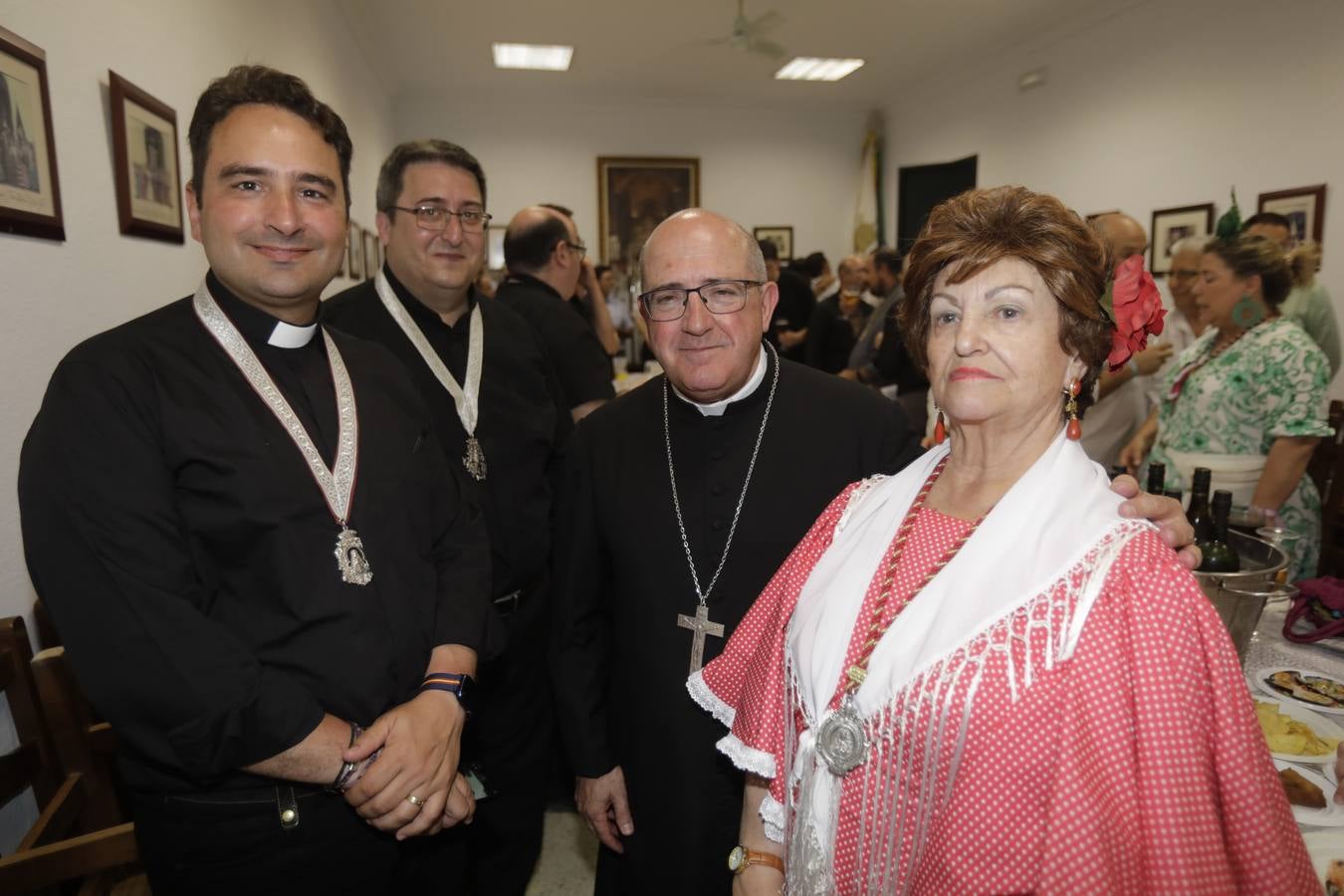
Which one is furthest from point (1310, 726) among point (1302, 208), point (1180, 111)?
point (1180, 111)

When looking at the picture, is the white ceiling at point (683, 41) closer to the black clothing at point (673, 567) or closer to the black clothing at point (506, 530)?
the black clothing at point (506, 530)

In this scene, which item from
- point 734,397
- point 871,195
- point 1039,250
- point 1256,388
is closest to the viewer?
point 1039,250

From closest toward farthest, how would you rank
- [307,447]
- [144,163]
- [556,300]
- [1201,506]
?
[307,447], [1201,506], [144,163], [556,300]

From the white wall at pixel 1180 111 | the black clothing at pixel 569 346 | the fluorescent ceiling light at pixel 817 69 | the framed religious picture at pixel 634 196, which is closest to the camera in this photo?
the black clothing at pixel 569 346

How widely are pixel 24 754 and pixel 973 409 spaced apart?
6.75 feet

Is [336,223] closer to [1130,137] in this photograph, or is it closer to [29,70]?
[29,70]

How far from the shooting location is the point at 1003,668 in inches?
43.0

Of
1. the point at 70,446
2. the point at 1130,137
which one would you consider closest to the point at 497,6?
the point at 1130,137

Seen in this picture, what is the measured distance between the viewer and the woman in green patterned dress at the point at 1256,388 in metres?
2.94

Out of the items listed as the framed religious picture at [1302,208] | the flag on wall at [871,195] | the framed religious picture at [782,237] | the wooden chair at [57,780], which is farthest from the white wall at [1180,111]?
the wooden chair at [57,780]

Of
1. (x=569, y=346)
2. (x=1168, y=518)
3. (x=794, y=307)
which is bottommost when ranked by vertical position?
(x=1168, y=518)

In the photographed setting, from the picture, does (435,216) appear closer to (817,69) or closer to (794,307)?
(794,307)

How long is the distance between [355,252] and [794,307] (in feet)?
14.4

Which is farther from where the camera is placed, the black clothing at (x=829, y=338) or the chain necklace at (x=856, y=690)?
the black clothing at (x=829, y=338)
